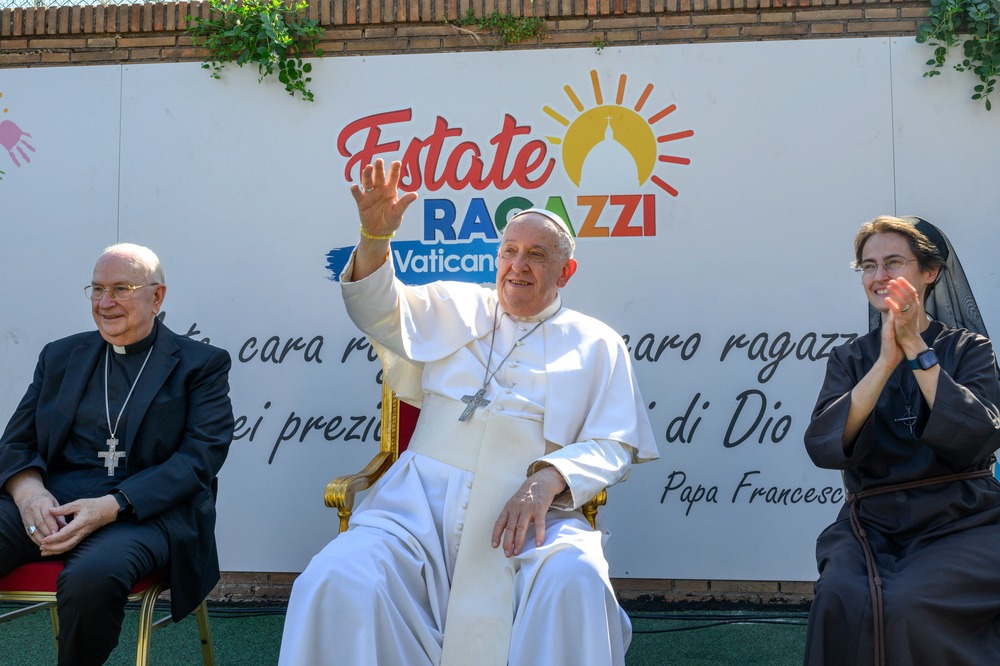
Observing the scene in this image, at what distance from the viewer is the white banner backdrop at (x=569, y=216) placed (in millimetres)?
4559

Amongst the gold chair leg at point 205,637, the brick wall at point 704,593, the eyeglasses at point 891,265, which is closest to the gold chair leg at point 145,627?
the gold chair leg at point 205,637

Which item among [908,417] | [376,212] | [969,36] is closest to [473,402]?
[376,212]

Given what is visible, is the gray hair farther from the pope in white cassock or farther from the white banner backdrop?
the white banner backdrop

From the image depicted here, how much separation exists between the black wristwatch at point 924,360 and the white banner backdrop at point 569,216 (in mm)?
1649

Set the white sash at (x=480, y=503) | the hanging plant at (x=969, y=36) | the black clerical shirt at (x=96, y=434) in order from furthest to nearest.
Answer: the hanging plant at (x=969, y=36)
the black clerical shirt at (x=96, y=434)
the white sash at (x=480, y=503)

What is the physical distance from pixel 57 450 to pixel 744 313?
305 cm

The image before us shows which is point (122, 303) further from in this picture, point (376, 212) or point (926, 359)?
point (926, 359)

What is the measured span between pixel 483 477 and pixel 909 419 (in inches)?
55.5

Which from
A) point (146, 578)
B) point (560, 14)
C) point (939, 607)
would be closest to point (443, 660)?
point (146, 578)

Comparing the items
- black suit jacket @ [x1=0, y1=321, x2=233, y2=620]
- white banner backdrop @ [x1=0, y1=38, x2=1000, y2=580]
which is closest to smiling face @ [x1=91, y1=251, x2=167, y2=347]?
black suit jacket @ [x1=0, y1=321, x2=233, y2=620]

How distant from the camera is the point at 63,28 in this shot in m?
5.00

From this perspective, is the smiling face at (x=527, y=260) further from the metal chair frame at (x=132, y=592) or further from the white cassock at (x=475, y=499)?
the metal chair frame at (x=132, y=592)

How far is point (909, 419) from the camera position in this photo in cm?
309

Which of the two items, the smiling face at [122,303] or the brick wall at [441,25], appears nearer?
the smiling face at [122,303]
